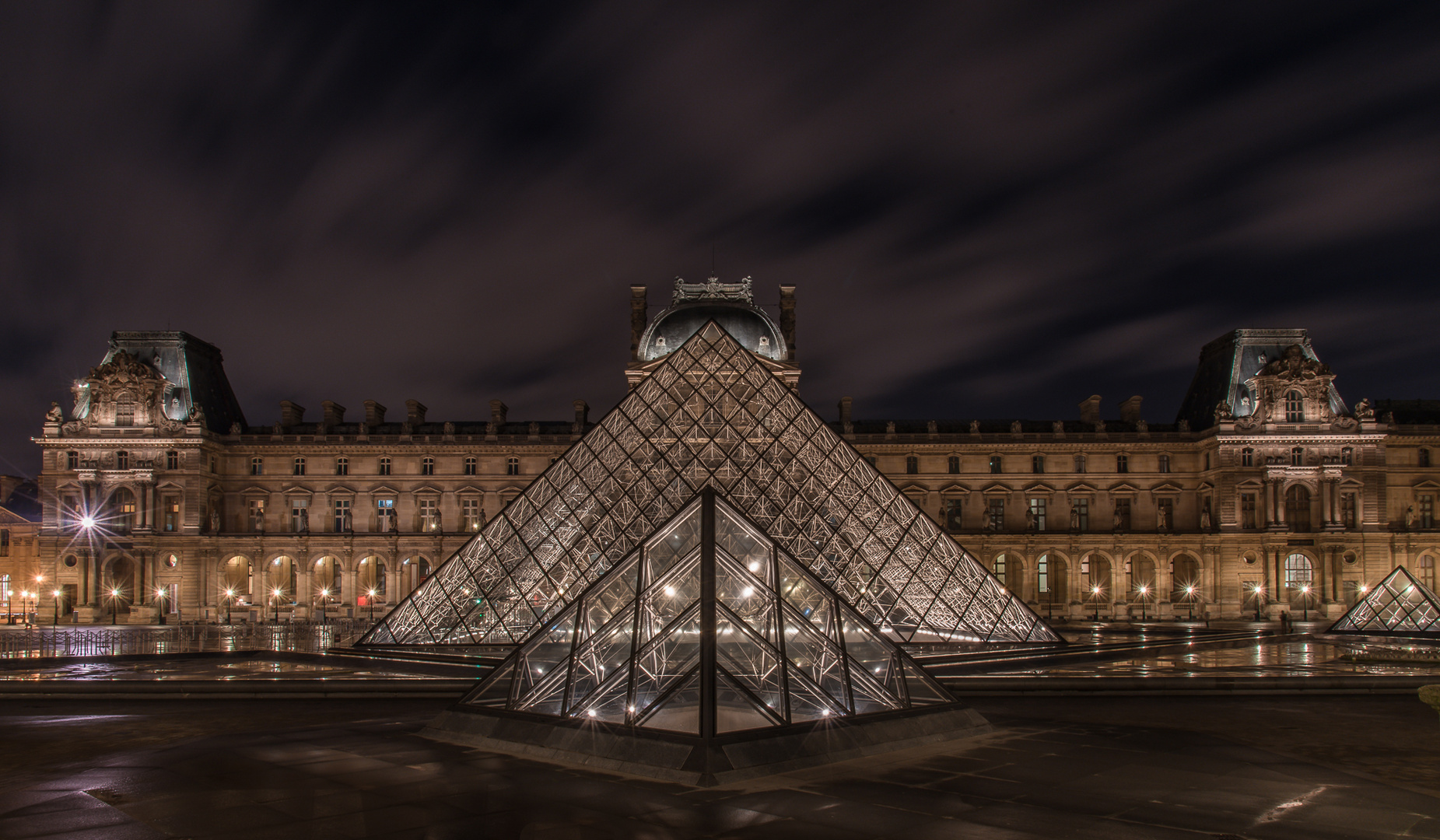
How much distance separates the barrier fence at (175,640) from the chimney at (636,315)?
2060 centimetres

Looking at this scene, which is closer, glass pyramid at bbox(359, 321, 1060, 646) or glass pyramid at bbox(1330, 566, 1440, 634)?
glass pyramid at bbox(359, 321, 1060, 646)

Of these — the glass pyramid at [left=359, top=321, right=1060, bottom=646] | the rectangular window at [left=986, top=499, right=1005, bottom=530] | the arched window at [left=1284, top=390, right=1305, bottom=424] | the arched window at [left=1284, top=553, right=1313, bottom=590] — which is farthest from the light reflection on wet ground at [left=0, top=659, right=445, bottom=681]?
the arched window at [left=1284, top=390, right=1305, bottom=424]

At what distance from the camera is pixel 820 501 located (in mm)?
20344

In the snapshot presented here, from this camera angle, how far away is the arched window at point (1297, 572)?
42.2m

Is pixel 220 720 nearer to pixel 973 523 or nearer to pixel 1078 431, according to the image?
pixel 973 523

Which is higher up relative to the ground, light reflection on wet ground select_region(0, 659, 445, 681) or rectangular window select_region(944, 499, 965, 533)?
rectangular window select_region(944, 499, 965, 533)

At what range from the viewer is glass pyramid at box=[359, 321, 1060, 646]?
18.7 m

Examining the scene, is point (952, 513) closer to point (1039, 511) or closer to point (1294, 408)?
point (1039, 511)

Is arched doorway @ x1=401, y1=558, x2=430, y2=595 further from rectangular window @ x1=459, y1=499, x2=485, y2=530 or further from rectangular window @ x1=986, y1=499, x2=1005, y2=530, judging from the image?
rectangular window @ x1=986, y1=499, x2=1005, y2=530

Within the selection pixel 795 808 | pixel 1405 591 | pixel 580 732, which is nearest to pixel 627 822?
pixel 795 808

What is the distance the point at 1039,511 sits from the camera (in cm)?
4506

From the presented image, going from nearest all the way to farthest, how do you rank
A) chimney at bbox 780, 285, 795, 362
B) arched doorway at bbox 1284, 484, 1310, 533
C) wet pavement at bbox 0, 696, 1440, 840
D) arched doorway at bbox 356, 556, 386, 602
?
wet pavement at bbox 0, 696, 1440, 840 → arched doorway at bbox 356, 556, 386, 602 → arched doorway at bbox 1284, 484, 1310, 533 → chimney at bbox 780, 285, 795, 362

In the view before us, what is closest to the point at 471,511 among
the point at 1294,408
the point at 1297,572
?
the point at 1297,572

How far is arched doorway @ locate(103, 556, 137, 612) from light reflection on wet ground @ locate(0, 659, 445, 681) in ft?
88.4
